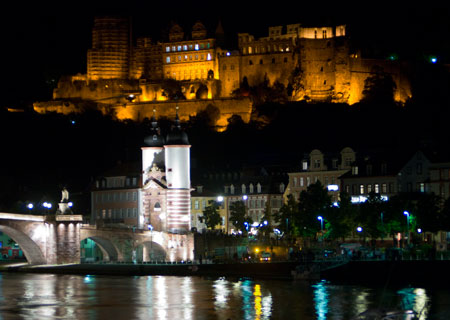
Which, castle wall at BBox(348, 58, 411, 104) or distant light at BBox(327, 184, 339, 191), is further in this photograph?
castle wall at BBox(348, 58, 411, 104)

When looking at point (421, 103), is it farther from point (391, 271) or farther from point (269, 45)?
point (391, 271)

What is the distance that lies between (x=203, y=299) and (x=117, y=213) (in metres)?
40.9

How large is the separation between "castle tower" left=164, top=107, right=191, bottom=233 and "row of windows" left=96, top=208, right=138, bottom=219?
860cm

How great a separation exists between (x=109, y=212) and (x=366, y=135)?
6117 cm

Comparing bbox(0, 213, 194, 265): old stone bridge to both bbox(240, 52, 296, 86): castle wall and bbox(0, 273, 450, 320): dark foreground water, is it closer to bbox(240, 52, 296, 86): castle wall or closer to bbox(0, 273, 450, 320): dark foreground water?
bbox(0, 273, 450, 320): dark foreground water

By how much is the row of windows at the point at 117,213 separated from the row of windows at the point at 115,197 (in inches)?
39.2

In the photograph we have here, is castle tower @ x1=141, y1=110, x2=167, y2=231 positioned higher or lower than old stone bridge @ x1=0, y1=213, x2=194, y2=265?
higher

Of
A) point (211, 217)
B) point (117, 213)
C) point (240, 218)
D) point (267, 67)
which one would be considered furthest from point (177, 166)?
point (267, 67)

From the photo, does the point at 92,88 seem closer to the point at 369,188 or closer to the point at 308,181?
the point at 308,181

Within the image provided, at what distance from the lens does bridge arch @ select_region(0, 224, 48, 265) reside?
9247 cm

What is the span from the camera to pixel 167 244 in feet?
325

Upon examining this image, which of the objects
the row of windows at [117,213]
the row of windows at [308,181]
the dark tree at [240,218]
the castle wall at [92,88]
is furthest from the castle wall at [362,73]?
the row of windows at [117,213]

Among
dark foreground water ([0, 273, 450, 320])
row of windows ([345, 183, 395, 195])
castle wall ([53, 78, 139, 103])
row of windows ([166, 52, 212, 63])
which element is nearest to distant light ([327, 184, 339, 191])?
row of windows ([345, 183, 395, 195])

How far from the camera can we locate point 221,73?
603ft
